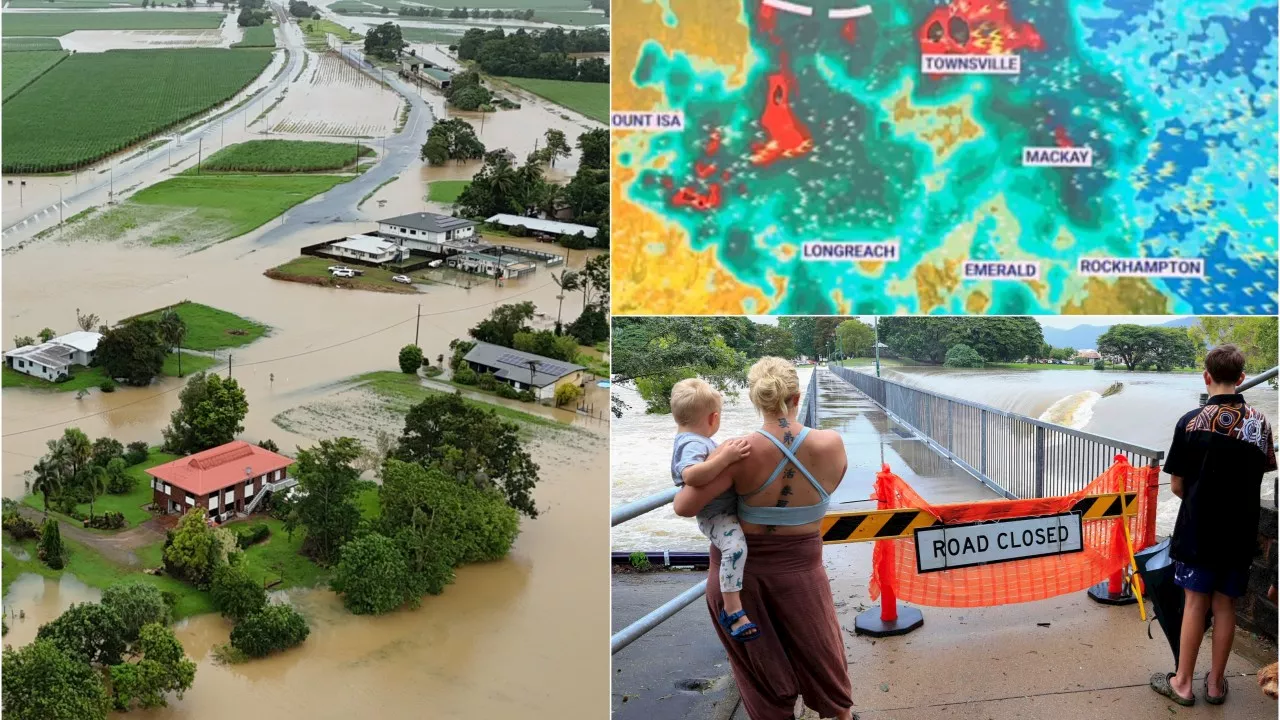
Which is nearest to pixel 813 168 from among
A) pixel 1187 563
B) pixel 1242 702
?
pixel 1187 563

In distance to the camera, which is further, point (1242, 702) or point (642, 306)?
point (642, 306)

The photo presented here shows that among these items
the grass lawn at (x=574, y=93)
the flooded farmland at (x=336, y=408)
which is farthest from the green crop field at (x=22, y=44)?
the grass lawn at (x=574, y=93)

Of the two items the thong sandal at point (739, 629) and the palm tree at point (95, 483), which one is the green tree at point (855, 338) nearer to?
the thong sandal at point (739, 629)

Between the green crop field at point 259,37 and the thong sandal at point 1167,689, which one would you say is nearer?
the thong sandal at point 1167,689

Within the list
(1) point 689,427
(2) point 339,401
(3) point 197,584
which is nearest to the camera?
(1) point 689,427

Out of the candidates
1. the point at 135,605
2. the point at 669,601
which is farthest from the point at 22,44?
the point at 669,601

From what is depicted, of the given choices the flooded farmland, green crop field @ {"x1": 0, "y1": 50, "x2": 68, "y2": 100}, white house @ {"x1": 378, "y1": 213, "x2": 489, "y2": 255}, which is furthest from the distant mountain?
green crop field @ {"x1": 0, "y1": 50, "x2": 68, "y2": 100}

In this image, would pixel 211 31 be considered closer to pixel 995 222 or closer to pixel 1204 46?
pixel 995 222

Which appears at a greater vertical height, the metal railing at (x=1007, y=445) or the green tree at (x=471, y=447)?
the metal railing at (x=1007, y=445)
